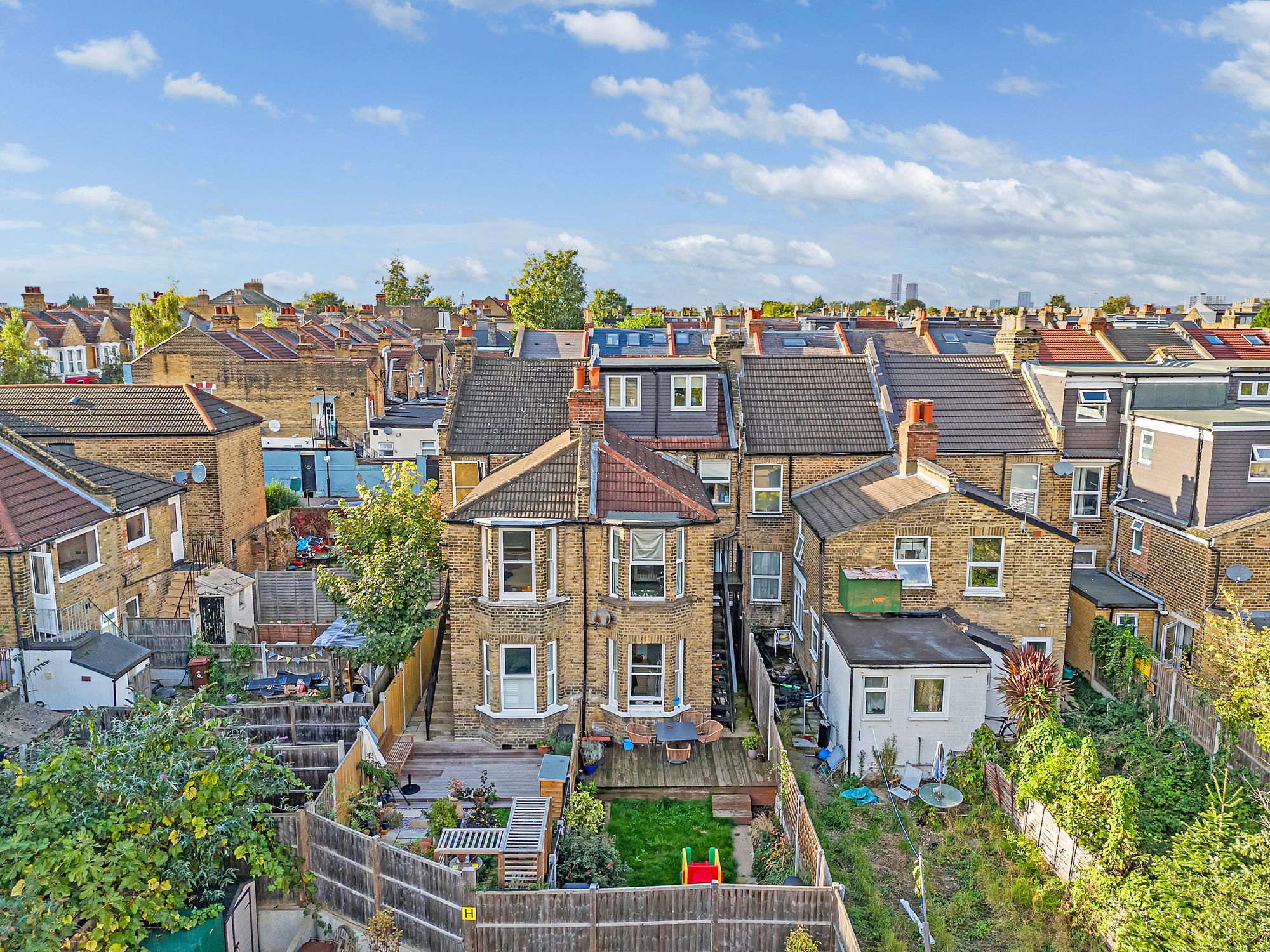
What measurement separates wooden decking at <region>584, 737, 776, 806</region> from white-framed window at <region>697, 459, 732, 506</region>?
890 cm

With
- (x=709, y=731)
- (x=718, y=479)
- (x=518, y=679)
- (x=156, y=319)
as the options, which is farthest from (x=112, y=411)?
(x=156, y=319)

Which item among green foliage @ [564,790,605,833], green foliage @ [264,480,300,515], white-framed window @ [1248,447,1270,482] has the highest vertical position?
white-framed window @ [1248,447,1270,482]

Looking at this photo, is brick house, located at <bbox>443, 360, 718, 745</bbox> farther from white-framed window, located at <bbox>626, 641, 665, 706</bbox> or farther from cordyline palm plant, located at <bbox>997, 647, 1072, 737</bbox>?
cordyline palm plant, located at <bbox>997, 647, 1072, 737</bbox>

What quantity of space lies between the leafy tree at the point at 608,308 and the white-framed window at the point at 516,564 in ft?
235

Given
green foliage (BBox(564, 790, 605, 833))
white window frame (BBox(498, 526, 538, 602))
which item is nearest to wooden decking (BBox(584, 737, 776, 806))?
green foliage (BBox(564, 790, 605, 833))

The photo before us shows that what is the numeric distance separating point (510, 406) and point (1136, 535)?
20.6m

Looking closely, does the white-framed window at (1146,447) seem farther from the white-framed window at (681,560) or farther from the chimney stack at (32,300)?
the chimney stack at (32,300)

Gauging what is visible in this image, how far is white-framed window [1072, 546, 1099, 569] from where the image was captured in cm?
2833

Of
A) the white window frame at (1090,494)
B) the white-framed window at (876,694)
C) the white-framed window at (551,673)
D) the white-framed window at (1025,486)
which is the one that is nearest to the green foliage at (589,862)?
the white-framed window at (551,673)

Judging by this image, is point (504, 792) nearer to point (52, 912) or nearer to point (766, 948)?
point (766, 948)

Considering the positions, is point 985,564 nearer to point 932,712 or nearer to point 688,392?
point 932,712

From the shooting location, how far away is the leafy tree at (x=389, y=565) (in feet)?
68.4

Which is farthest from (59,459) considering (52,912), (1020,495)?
(1020,495)

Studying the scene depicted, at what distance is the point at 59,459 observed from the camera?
928 inches
